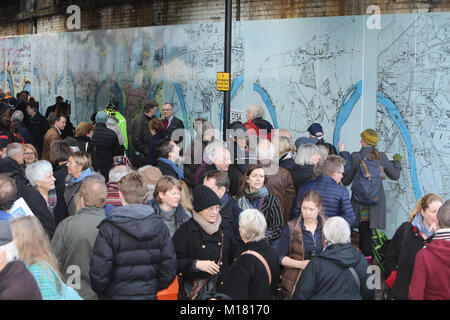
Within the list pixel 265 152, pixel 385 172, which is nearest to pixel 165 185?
pixel 265 152

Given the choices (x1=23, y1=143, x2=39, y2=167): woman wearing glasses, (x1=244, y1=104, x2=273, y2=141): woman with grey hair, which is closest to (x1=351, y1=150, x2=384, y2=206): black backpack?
(x1=244, y1=104, x2=273, y2=141): woman with grey hair

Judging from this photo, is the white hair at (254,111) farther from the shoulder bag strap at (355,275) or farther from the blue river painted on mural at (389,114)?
the shoulder bag strap at (355,275)

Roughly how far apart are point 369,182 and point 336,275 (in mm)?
4221

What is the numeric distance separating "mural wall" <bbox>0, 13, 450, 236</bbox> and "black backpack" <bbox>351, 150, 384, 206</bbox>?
169 cm

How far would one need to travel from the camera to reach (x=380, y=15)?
1201 centimetres

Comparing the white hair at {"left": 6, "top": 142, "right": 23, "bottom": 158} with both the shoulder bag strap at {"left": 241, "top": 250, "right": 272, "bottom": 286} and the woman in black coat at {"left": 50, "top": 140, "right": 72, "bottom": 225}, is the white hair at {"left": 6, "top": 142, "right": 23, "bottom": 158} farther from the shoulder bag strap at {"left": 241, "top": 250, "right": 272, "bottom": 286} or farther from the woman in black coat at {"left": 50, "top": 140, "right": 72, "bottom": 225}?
the shoulder bag strap at {"left": 241, "top": 250, "right": 272, "bottom": 286}

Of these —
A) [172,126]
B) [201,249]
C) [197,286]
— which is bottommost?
[197,286]

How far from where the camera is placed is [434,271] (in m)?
5.71

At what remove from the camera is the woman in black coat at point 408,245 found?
6371mm

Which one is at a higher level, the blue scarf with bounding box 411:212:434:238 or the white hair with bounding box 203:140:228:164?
the white hair with bounding box 203:140:228:164

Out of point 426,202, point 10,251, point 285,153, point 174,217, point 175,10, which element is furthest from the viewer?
point 175,10

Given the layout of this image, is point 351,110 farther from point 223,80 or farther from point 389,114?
point 223,80

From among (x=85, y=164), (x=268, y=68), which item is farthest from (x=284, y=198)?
(x=268, y=68)

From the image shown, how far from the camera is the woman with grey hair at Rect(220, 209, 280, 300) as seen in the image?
5945mm
